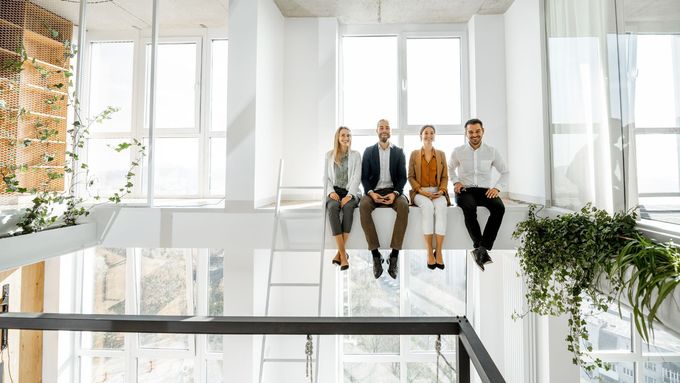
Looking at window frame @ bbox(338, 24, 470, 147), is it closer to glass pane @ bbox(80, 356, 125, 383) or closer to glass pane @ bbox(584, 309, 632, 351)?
glass pane @ bbox(584, 309, 632, 351)

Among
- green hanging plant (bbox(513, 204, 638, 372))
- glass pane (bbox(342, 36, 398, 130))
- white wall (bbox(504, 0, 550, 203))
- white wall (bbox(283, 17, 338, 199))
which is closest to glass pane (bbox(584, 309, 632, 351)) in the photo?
white wall (bbox(504, 0, 550, 203))

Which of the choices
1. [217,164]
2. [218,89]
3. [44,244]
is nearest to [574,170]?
[217,164]

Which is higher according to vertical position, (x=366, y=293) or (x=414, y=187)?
(x=414, y=187)

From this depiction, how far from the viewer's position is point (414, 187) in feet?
10.8

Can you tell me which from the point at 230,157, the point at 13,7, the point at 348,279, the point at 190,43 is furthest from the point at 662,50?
the point at 13,7

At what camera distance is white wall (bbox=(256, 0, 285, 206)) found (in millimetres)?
3592

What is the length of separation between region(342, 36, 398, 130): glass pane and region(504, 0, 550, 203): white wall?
1.41 m

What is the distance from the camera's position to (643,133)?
220 cm

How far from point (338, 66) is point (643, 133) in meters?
3.48

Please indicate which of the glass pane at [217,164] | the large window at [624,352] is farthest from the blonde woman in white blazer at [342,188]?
the large window at [624,352]

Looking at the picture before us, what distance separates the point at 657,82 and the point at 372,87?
125 inches

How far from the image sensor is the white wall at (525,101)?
356 cm

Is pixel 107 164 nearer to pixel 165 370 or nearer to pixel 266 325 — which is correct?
pixel 165 370

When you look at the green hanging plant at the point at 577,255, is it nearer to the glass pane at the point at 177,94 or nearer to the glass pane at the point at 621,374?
the glass pane at the point at 621,374
